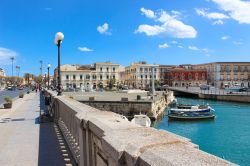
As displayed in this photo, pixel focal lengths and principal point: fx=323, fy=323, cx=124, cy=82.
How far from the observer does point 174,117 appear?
4384cm

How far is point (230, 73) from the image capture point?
14225cm

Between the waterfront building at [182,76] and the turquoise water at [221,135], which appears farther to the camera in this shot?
the waterfront building at [182,76]

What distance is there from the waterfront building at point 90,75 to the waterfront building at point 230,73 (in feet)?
146

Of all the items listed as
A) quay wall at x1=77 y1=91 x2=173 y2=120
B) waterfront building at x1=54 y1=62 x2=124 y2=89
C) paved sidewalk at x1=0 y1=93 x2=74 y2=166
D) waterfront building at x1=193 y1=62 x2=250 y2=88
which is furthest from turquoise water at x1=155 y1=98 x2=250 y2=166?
waterfront building at x1=193 y1=62 x2=250 y2=88

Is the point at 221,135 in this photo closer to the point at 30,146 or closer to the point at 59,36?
the point at 59,36

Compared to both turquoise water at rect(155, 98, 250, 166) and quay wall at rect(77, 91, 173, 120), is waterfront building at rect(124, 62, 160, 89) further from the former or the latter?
turquoise water at rect(155, 98, 250, 166)

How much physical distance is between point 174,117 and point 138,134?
134ft

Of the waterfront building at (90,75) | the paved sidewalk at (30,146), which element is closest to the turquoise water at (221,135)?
the paved sidewalk at (30,146)

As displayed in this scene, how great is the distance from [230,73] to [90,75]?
61569mm

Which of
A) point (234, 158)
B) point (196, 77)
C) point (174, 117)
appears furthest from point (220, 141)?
point (196, 77)

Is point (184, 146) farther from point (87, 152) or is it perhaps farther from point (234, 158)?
point (234, 158)

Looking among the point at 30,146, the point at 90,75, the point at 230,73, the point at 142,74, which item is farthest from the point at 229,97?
the point at 30,146

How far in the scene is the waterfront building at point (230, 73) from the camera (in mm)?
141125

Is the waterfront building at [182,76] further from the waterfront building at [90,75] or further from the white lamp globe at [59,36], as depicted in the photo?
the white lamp globe at [59,36]
